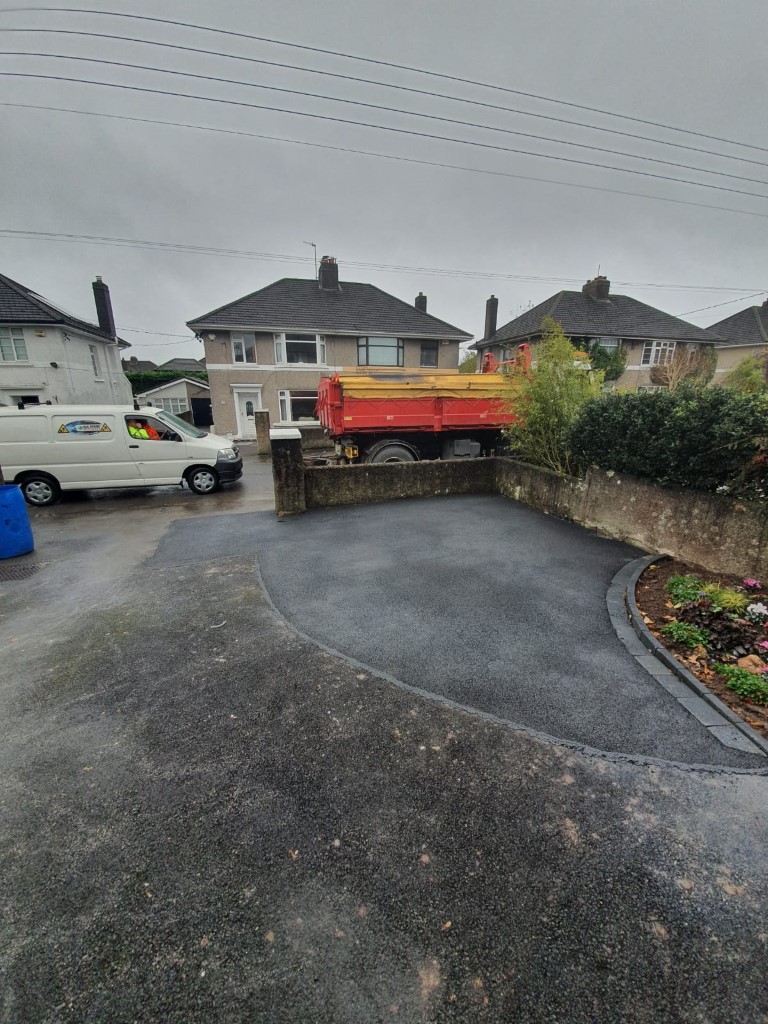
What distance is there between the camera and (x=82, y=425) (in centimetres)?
867

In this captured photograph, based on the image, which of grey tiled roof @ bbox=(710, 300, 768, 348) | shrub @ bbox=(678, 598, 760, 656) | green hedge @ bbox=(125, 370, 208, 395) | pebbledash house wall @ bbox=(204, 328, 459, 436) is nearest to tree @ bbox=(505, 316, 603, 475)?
shrub @ bbox=(678, 598, 760, 656)

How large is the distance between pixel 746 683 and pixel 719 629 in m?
0.67

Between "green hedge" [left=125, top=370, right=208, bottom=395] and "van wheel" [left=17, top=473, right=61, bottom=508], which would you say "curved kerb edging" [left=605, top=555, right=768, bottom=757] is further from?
"green hedge" [left=125, top=370, right=208, bottom=395]

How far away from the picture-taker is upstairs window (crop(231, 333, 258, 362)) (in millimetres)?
18422

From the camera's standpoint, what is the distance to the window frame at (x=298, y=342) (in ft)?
62.0

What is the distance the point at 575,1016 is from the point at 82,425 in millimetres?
10727

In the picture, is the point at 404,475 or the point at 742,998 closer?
the point at 742,998

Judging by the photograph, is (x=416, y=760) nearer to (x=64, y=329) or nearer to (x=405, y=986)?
(x=405, y=986)

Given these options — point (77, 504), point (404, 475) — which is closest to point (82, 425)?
point (77, 504)

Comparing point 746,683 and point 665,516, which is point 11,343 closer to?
point 665,516

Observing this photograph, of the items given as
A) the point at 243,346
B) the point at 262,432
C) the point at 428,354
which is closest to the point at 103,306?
the point at 243,346

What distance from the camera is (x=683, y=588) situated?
4.30m

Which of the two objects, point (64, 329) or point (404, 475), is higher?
point (64, 329)

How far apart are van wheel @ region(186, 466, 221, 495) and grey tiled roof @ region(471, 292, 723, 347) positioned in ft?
62.9
